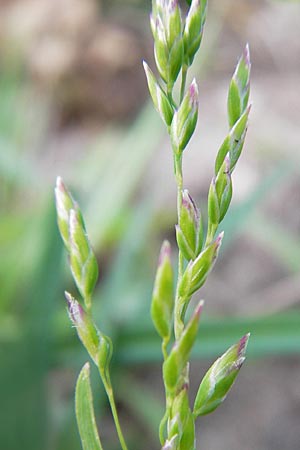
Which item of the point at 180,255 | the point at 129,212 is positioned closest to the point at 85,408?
the point at 180,255

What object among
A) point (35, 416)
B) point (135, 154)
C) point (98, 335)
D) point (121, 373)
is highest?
point (98, 335)

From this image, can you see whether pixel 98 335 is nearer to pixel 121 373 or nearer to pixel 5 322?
pixel 5 322

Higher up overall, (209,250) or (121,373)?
(209,250)

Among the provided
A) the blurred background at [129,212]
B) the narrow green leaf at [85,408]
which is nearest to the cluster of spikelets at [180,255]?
the narrow green leaf at [85,408]

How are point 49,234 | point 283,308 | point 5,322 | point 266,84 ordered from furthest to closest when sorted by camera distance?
point 266,84 < point 283,308 < point 5,322 < point 49,234

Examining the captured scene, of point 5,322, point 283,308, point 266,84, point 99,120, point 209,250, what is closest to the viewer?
point 209,250

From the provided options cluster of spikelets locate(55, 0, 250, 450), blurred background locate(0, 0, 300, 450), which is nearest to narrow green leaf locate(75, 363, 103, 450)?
cluster of spikelets locate(55, 0, 250, 450)

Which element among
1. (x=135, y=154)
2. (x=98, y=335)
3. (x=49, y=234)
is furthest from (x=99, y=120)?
(x=98, y=335)

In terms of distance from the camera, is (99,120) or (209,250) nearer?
(209,250)
